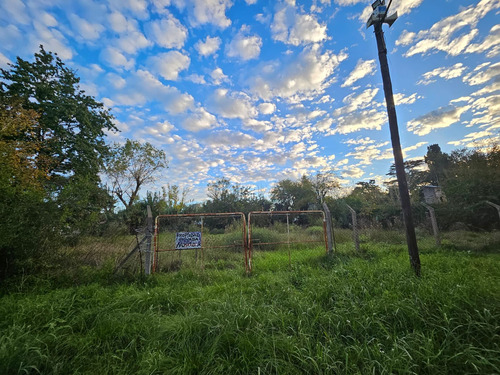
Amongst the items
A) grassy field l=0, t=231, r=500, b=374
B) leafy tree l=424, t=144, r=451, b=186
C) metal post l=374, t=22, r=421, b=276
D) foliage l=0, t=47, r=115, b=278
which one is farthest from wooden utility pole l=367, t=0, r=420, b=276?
leafy tree l=424, t=144, r=451, b=186

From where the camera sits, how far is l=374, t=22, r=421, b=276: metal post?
4.68 meters

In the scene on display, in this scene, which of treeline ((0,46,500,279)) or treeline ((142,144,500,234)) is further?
treeline ((142,144,500,234))

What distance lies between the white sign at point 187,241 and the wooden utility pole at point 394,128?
531 cm

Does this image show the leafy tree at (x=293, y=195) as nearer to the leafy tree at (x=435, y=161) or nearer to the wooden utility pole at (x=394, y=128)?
the leafy tree at (x=435, y=161)

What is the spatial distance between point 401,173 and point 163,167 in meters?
27.3

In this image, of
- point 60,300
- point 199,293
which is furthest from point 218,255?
point 60,300

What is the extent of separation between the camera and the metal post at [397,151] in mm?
4676

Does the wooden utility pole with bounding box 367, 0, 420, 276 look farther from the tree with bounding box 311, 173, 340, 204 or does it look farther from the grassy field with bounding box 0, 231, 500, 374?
the tree with bounding box 311, 173, 340, 204

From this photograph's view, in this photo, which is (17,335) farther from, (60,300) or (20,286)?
(20,286)

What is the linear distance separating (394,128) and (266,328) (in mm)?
5034

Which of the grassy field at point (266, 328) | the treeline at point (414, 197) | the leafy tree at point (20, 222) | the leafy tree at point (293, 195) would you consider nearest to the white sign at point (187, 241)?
the grassy field at point (266, 328)

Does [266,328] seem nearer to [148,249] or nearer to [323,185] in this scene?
[148,249]

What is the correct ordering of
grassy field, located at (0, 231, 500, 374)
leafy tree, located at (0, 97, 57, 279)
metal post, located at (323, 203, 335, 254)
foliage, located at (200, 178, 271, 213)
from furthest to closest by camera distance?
foliage, located at (200, 178, 271, 213) < metal post, located at (323, 203, 335, 254) < leafy tree, located at (0, 97, 57, 279) < grassy field, located at (0, 231, 500, 374)

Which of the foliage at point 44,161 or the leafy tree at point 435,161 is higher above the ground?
the leafy tree at point 435,161
